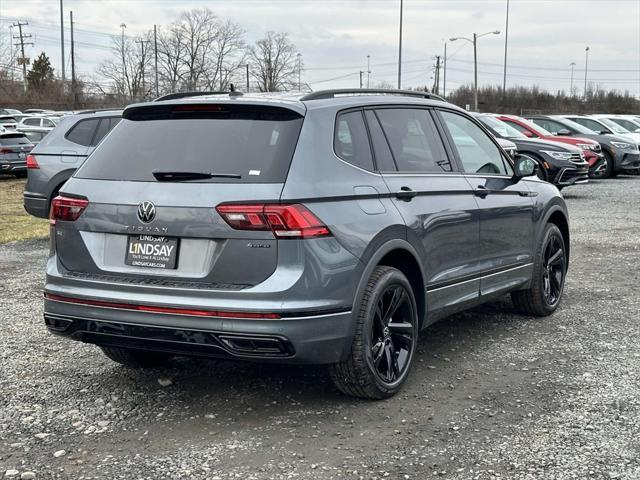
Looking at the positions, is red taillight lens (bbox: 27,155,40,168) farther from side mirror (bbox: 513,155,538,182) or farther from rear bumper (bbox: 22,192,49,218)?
side mirror (bbox: 513,155,538,182)

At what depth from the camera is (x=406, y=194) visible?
15.9 feet

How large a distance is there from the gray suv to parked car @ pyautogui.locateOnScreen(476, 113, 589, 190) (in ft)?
38.3

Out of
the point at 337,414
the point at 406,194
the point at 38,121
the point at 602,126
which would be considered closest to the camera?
the point at 337,414

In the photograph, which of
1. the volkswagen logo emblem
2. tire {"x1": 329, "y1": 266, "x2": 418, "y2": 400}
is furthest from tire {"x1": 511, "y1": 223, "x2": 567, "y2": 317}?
the volkswagen logo emblem

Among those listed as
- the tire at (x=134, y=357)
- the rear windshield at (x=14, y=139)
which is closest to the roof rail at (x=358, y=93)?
the tire at (x=134, y=357)

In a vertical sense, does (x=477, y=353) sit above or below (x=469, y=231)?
below

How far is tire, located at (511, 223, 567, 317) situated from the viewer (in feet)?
A: 21.7

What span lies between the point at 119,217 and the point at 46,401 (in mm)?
1247

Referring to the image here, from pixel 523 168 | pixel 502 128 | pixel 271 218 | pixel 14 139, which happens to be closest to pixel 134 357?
pixel 271 218

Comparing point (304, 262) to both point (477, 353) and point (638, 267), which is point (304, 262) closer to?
point (477, 353)

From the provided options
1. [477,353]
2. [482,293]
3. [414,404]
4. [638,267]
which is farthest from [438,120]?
[638,267]

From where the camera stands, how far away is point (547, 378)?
16.8ft

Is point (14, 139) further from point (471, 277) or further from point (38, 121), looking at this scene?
point (471, 277)

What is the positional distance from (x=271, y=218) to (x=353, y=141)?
0.91 meters
